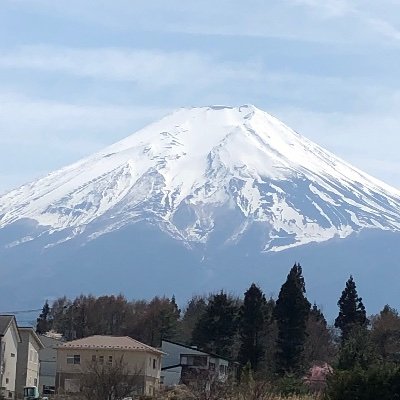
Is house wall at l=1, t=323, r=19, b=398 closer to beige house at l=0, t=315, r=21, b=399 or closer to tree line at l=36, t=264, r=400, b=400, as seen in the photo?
beige house at l=0, t=315, r=21, b=399

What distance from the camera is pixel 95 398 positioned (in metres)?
39.8

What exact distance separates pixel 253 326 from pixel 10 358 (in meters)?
13.7

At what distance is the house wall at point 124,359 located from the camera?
6060 cm

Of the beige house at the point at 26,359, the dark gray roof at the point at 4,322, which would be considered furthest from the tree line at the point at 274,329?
the dark gray roof at the point at 4,322

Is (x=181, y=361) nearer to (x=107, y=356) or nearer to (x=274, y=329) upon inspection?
(x=274, y=329)

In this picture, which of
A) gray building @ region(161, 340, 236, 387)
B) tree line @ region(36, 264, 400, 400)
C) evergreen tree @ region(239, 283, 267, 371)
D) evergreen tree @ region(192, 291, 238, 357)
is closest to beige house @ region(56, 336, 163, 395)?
gray building @ region(161, 340, 236, 387)

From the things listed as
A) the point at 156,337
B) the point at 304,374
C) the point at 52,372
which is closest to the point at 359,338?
the point at 304,374

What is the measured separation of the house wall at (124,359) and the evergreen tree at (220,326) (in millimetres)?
5719

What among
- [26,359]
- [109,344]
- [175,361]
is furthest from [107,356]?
[175,361]

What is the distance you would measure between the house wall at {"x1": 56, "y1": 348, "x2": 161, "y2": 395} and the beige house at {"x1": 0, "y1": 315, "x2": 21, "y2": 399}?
276cm

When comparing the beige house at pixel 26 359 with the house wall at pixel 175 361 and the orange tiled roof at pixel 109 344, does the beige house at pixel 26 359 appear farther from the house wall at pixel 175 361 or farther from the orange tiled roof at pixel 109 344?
the house wall at pixel 175 361

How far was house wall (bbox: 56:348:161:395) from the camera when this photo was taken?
6060 cm

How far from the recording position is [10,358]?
58.6 metres

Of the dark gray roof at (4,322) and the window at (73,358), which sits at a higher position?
the dark gray roof at (4,322)
